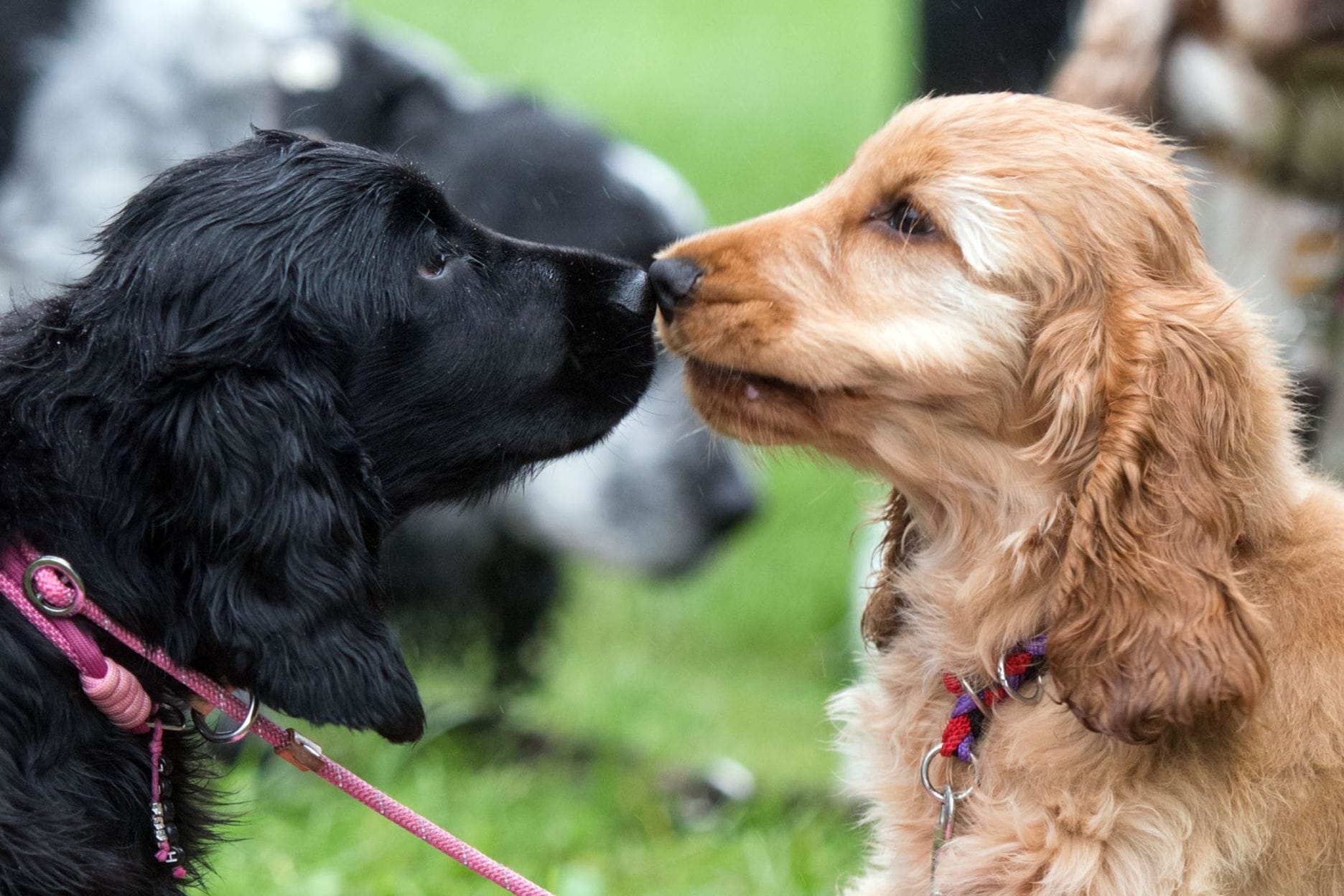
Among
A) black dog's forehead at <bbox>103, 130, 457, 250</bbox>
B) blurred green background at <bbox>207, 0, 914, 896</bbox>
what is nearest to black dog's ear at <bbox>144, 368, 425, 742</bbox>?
black dog's forehead at <bbox>103, 130, 457, 250</bbox>

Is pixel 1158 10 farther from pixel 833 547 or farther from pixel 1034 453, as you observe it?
pixel 833 547

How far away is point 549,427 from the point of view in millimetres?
2967

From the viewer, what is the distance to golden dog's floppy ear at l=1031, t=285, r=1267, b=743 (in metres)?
2.34

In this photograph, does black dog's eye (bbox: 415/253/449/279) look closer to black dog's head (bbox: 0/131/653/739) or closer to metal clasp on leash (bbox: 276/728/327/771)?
black dog's head (bbox: 0/131/653/739)

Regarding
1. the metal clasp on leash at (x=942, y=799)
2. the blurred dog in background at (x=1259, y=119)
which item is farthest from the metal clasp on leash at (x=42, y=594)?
the blurred dog in background at (x=1259, y=119)

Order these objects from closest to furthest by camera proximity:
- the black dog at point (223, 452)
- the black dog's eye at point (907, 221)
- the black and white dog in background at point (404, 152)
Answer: the black dog at point (223, 452)
the black dog's eye at point (907, 221)
the black and white dog in background at point (404, 152)

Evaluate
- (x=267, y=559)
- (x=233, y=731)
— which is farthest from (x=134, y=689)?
(x=267, y=559)

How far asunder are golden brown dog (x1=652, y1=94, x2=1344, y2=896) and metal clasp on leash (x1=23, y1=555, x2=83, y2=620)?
3.89 feet

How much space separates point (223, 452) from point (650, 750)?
298cm

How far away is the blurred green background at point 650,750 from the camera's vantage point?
12.8ft

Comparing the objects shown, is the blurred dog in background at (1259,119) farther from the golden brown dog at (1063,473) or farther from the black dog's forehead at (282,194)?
the black dog's forehead at (282,194)

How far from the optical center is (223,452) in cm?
234

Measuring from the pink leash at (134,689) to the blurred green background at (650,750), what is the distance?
61cm

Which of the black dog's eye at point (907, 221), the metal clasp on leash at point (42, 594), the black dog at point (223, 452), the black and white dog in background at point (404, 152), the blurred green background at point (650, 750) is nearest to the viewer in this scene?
the metal clasp on leash at point (42, 594)
